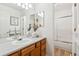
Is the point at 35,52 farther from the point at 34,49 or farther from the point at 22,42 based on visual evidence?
the point at 22,42

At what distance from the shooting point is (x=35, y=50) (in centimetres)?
155

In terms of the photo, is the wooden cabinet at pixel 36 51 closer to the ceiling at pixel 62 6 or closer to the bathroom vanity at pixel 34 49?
the bathroom vanity at pixel 34 49

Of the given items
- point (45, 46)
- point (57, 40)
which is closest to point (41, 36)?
point (45, 46)

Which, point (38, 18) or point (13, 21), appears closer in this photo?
point (13, 21)

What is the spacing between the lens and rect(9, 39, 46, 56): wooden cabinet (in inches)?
53.1

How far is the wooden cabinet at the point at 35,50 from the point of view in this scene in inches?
53.1

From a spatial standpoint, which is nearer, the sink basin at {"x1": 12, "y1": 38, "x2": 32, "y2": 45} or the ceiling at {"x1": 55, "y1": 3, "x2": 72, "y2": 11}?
the ceiling at {"x1": 55, "y1": 3, "x2": 72, "y2": 11}

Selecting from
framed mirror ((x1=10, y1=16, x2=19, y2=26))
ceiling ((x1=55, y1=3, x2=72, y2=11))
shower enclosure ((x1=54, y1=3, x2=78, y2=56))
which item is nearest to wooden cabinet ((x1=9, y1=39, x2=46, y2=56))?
shower enclosure ((x1=54, y1=3, x2=78, y2=56))

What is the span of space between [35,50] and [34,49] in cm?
3

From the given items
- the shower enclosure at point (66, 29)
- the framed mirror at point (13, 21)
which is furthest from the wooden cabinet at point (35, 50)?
Answer: the framed mirror at point (13, 21)

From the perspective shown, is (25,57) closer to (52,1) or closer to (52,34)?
(52,34)

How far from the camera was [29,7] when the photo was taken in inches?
56.4

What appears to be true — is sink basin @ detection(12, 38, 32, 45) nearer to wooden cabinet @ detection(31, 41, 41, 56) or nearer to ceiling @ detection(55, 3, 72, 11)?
wooden cabinet @ detection(31, 41, 41, 56)

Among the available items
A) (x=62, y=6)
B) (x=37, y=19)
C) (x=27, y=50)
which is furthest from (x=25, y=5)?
(x=27, y=50)
